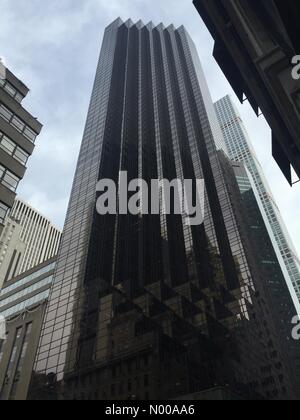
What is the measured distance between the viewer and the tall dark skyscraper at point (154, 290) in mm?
55625

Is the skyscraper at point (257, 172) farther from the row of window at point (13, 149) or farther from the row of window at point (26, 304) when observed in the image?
the row of window at point (13, 149)

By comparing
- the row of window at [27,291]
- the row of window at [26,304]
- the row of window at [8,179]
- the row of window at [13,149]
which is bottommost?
the row of window at [8,179]

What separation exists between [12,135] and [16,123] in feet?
6.44

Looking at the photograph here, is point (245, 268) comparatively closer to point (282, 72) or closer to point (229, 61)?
point (229, 61)

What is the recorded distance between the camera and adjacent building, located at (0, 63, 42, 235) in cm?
2999

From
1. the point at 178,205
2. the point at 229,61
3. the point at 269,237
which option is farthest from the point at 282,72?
the point at 269,237

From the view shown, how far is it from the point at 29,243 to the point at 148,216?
7916 cm

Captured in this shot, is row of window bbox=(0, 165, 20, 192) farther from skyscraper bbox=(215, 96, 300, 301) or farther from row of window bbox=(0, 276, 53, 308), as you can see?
skyscraper bbox=(215, 96, 300, 301)

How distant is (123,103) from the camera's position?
11544cm

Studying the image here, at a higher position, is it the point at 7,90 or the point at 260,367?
the point at 7,90

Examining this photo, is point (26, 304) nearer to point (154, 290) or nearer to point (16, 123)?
point (154, 290)
